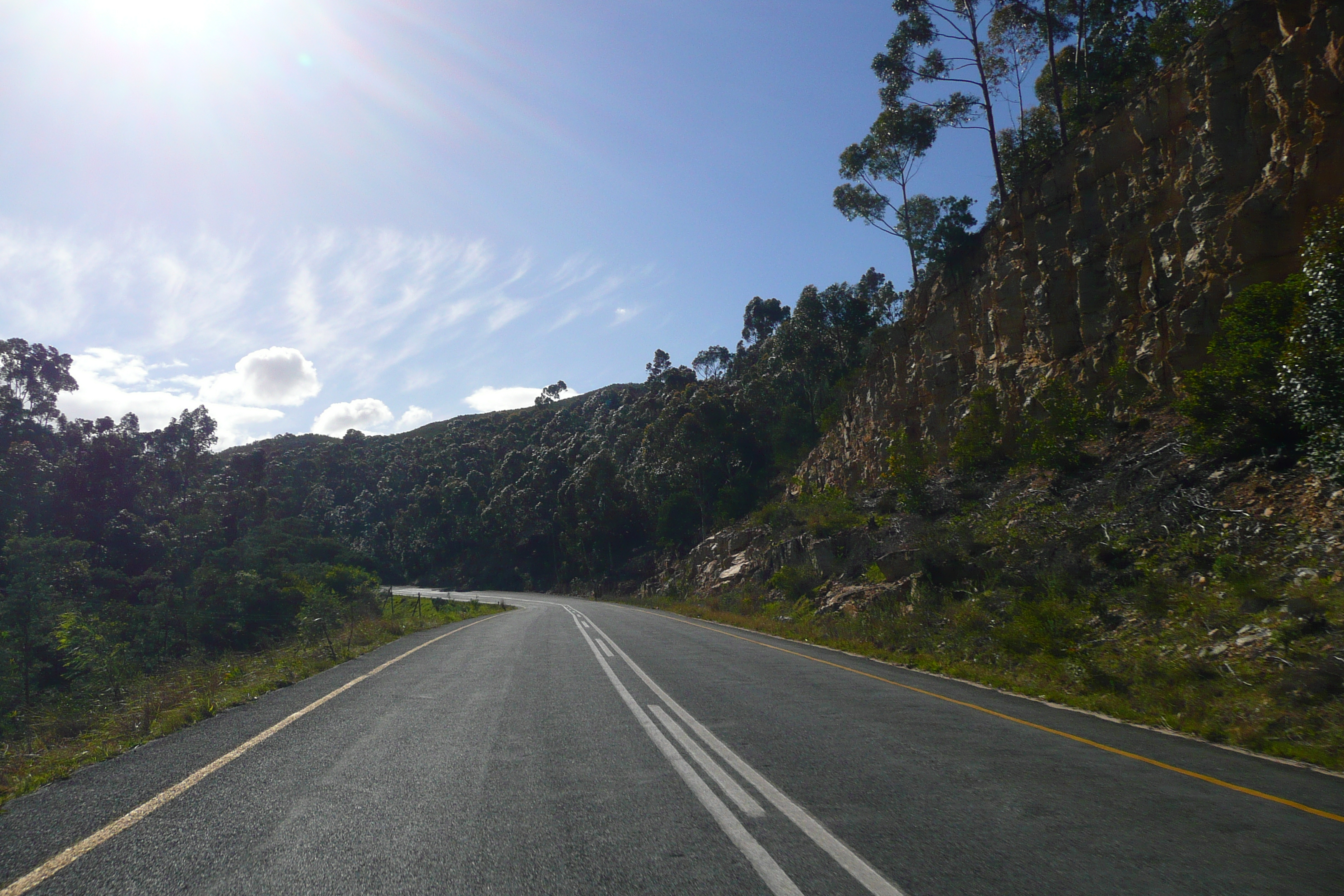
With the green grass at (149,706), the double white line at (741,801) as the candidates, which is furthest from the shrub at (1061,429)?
the green grass at (149,706)

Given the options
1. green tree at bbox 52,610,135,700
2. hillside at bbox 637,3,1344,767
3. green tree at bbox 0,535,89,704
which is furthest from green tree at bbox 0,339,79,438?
hillside at bbox 637,3,1344,767

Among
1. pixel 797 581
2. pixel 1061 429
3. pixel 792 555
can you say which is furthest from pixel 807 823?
pixel 792 555

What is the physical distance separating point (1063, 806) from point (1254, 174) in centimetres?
1786

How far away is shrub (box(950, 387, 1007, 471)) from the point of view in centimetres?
2397

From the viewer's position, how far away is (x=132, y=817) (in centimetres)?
450

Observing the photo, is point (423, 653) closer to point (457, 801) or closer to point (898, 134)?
point (457, 801)

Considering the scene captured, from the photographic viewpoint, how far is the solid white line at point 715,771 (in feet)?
15.2

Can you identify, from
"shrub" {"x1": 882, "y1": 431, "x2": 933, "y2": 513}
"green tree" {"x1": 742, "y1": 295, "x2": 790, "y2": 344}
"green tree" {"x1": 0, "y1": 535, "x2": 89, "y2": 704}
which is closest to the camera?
"green tree" {"x1": 0, "y1": 535, "x2": 89, "y2": 704}

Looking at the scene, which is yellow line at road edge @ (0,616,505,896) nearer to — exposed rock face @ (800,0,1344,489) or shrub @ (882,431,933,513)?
exposed rock face @ (800,0,1344,489)

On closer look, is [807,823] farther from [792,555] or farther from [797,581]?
[792,555]

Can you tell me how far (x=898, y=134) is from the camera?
34156mm

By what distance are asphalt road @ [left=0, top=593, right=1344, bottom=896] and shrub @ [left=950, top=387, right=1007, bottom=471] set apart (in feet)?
55.3

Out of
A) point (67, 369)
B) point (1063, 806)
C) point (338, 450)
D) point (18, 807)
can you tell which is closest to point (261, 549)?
point (67, 369)

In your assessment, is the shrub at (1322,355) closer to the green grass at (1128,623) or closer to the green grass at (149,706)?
the green grass at (1128,623)
